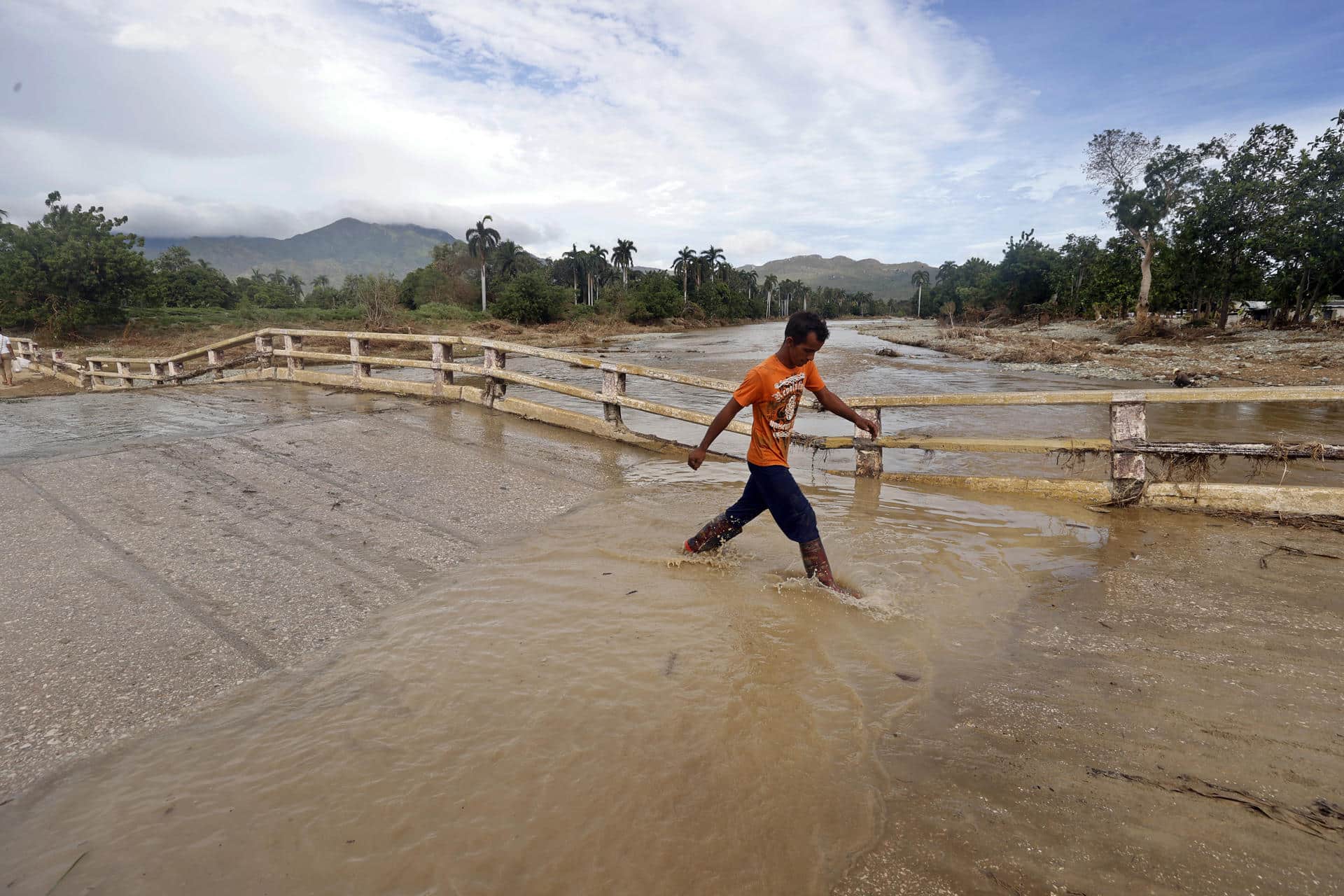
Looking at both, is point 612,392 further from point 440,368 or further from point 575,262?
point 575,262

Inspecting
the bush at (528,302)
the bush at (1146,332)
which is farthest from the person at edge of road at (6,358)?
the bush at (528,302)

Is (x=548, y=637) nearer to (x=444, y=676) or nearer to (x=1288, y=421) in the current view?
(x=444, y=676)

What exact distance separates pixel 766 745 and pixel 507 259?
89.6 meters

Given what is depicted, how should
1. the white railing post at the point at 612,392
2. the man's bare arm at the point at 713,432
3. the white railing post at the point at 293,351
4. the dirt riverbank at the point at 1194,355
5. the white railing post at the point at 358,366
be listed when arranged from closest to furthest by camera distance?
the man's bare arm at the point at 713,432
the white railing post at the point at 612,392
the white railing post at the point at 358,366
the white railing post at the point at 293,351
the dirt riverbank at the point at 1194,355

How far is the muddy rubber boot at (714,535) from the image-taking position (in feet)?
14.8

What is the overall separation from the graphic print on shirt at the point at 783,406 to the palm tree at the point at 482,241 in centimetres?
7083

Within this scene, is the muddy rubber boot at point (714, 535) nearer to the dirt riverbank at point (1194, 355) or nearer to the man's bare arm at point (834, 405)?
the man's bare arm at point (834, 405)

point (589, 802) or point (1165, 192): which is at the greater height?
point (1165, 192)

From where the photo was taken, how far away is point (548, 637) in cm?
346

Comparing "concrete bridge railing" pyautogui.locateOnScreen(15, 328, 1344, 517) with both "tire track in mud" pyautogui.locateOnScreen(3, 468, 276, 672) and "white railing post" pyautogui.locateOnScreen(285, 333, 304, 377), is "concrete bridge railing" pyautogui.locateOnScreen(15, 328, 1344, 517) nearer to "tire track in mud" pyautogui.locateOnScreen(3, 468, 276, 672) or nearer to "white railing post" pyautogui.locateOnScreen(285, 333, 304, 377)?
"white railing post" pyautogui.locateOnScreen(285, 333, 304, 377)

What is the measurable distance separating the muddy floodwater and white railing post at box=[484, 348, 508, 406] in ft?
18.0

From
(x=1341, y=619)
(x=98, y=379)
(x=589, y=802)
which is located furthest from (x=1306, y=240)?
(x=98, y=379)

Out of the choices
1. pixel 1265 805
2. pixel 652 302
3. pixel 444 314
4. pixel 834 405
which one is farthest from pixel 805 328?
pixel 652 302

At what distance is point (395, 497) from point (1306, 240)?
3391cm
